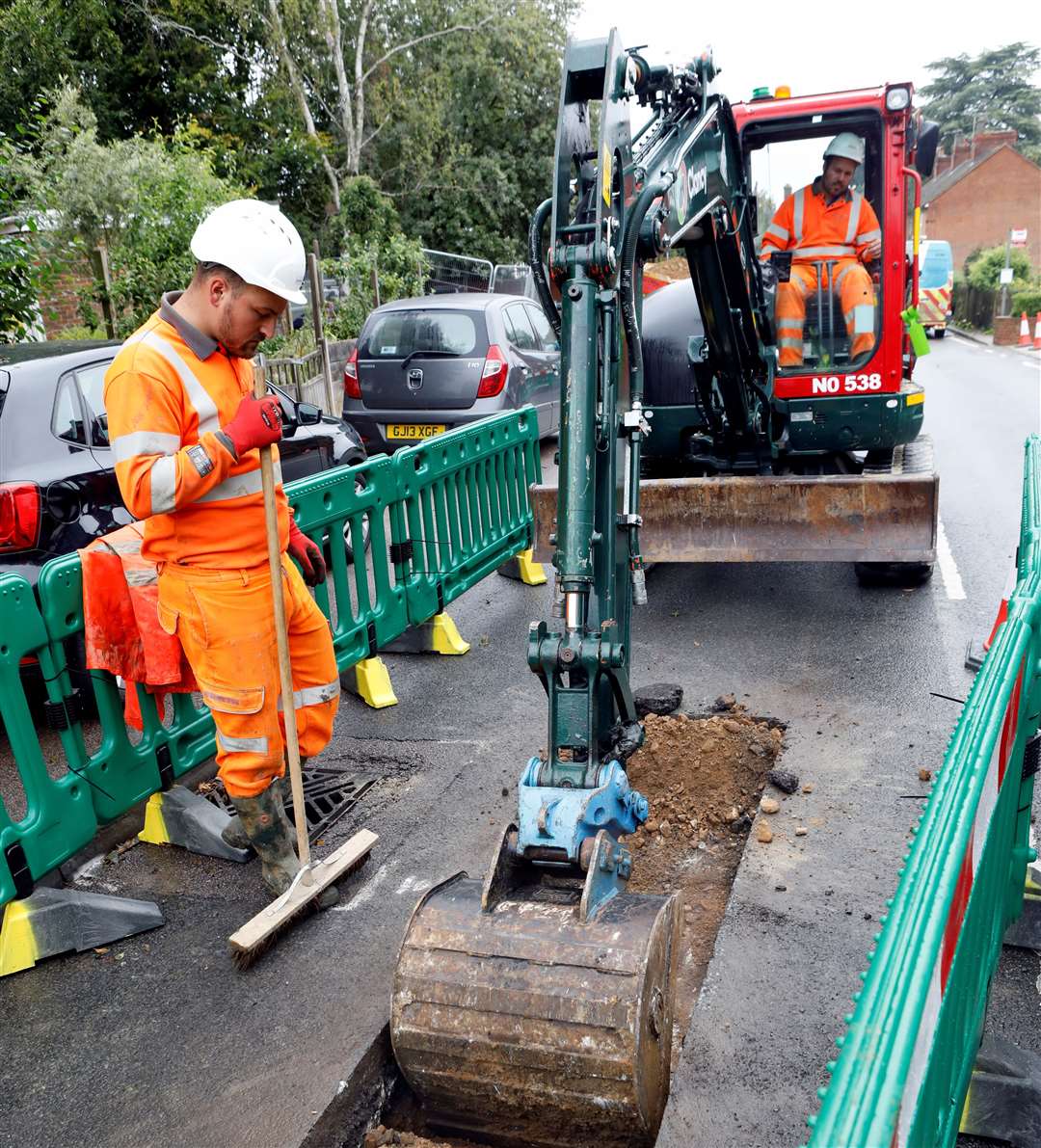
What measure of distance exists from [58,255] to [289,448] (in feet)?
22.3

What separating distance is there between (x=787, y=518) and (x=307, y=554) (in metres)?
3.33

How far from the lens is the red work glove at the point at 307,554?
3902 millimetres

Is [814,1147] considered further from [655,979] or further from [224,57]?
[224,57]

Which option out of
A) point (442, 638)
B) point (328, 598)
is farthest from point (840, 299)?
point (328, 598)

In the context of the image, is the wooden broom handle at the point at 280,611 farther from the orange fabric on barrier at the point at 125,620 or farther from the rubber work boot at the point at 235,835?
the rubber work boot at the point at 235,835

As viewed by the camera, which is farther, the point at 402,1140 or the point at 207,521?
the point at 207,521

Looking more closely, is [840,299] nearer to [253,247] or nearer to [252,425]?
[253,247]

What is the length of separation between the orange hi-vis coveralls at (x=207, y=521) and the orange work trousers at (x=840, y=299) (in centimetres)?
408

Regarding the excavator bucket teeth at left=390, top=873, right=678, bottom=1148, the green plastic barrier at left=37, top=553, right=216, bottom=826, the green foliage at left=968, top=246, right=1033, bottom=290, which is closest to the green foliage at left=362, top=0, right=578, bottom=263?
the green foliage at left=968, top=246, right=1033, bottom=290

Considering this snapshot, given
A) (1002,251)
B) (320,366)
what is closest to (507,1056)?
(320,366)

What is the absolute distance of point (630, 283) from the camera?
3.26 metres

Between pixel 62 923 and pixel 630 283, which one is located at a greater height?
pixel 630 283

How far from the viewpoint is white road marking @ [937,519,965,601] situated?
268 inches

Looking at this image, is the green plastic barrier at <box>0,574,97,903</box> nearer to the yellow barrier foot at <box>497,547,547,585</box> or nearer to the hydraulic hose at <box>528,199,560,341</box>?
the hydraulic hose at <box>528,199,560,341</box>
